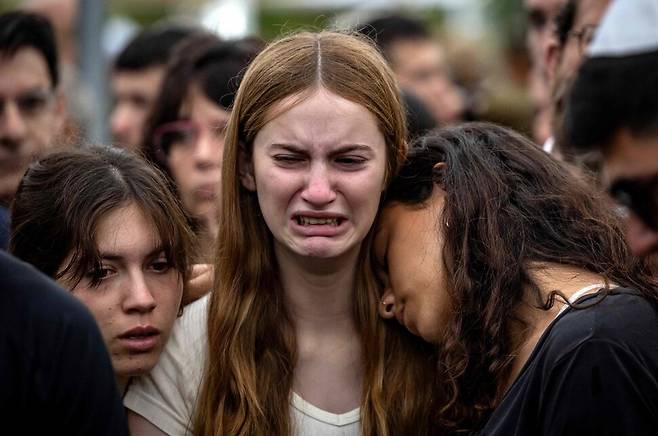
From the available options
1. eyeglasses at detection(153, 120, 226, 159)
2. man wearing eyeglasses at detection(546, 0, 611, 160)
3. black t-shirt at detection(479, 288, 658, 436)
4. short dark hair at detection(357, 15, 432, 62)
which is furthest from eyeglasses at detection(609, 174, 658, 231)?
short dark hair at detection(357, 15, 432, 62)

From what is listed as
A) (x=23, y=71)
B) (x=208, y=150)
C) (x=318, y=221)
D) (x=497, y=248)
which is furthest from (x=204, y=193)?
(x=497, y=248)

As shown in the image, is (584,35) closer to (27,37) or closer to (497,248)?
(497,248)

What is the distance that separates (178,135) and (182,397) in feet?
5.41

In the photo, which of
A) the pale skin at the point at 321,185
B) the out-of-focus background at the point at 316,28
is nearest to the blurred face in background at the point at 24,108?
the out-of-focus background at the point at 316,28

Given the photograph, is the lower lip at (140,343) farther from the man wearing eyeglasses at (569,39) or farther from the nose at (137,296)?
the man wearing eyeglasses at (569,39)

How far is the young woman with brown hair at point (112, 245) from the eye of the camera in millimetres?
2961

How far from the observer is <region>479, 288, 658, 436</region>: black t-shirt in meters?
2.46

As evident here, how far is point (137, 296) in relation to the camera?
294 centimetres

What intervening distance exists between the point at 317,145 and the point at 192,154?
156 centimetres

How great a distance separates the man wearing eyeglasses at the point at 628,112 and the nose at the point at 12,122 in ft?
8.30

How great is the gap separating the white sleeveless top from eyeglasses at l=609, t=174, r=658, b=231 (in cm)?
97

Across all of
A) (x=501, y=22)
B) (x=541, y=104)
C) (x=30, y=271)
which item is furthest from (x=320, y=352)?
(x=501, y=22)

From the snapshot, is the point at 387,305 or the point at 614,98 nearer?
the point at 614,98

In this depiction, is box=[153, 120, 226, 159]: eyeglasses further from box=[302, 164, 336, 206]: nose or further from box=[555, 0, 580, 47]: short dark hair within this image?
box=[302, 164, 336, 206]: nose
